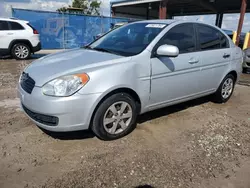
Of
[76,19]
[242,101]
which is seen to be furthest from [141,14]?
[242,101]

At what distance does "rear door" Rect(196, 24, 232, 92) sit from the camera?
4043 mm

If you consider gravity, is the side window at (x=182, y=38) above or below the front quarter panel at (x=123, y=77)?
above

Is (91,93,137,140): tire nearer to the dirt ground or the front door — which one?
the dirt ground

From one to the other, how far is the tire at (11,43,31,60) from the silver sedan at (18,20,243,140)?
275 inches

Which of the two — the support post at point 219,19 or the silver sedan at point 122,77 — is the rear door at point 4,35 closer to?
the silver sedan at point 122,77

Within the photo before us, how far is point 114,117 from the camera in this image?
3076 mm

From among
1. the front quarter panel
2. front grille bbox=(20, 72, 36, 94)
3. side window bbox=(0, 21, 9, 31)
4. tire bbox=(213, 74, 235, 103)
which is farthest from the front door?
side window bbox=(0, 21, 9, 31)

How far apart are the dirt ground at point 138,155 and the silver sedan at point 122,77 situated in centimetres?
33

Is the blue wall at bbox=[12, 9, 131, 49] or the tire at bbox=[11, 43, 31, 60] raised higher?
the blue wall at bbox=[12, 9, 131, 49]

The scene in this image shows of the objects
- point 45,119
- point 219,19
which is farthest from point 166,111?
point 219,19

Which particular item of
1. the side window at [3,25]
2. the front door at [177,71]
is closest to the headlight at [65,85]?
the front door at [177,71]

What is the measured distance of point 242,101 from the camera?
5.19 m

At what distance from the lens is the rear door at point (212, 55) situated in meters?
4.04

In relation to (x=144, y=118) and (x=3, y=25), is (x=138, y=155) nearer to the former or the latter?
(x=144, y=118)
